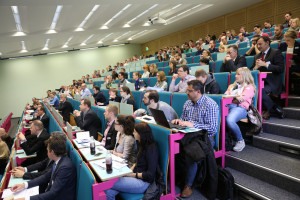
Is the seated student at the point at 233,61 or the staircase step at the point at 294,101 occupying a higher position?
the seated student at the point at 233,61

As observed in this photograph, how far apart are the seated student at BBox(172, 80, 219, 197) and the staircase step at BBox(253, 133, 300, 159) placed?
20.9 inches

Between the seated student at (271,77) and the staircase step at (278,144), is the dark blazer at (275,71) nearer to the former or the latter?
the seated student at (271,77)

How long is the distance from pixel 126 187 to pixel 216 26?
9.43 metres

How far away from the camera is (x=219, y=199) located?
5.74 feet

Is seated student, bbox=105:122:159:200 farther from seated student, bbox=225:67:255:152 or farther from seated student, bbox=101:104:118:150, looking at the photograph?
seated student, bbox=225:67:255:152

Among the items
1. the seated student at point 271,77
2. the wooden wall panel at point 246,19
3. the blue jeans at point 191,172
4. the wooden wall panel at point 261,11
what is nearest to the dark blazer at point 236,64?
the seated student at point 271,77

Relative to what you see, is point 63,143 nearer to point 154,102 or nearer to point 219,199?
point 154,102

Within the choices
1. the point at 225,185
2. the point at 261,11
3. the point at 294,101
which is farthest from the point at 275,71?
the point at 261,11

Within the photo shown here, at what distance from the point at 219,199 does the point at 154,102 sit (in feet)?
3.72

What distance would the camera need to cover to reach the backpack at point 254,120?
2.19m

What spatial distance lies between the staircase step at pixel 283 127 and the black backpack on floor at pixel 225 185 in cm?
87

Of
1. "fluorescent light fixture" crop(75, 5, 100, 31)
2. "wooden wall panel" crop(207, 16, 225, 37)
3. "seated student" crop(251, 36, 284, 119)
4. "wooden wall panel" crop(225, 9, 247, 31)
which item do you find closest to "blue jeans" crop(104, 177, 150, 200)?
"seated student" crop(251, 36, 284, 119)

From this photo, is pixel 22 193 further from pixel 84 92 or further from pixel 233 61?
pixel 84 92

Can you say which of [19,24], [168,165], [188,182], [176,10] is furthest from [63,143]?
[176,10]
